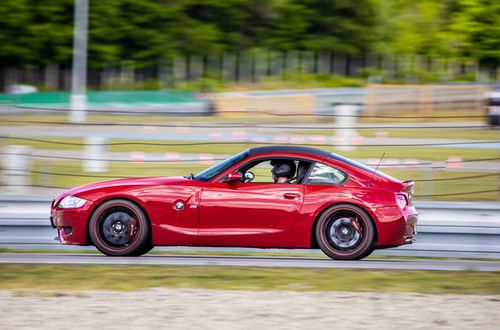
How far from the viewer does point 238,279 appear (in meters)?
8.84

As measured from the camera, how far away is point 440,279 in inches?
353

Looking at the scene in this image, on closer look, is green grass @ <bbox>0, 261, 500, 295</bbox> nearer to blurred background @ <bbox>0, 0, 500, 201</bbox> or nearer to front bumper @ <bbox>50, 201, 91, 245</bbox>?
front bumper @ <bbox>50, 201, 91, 245</bbox>

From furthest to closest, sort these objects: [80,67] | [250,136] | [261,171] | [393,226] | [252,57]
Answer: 1. [252,57]
2. [80,67]
3. [250,136]
4. [261,171]
5. [393,226]

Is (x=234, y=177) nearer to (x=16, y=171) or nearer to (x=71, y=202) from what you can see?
(x=71, y=202)

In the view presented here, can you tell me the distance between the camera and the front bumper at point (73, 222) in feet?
32.8

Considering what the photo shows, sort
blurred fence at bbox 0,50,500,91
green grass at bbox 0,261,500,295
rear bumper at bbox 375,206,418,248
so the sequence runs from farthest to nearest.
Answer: blurred fence at bbox 0,50,500,91 < rear bumper at bbox 375,206,418,248 < green grass at bbox 0,261,500,295

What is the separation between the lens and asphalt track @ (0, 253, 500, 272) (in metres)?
9.60

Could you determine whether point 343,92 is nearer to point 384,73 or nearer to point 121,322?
point 384,73

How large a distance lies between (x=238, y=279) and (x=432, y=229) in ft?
8.43

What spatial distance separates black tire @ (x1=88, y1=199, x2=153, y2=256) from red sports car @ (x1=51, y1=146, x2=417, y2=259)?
0.03 ft

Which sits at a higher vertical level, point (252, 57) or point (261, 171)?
point (252, 57)

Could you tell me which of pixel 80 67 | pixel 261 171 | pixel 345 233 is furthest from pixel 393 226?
pixel 80 67

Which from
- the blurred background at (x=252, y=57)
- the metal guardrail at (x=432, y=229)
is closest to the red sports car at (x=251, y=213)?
the metal guardrail at (x=432, y=229)

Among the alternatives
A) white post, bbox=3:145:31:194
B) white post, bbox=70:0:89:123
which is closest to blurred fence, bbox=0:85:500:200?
white post, bbox=3:145:31:194
